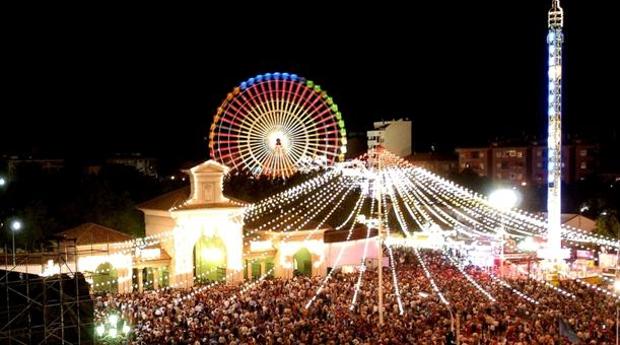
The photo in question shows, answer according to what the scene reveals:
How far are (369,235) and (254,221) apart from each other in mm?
5782

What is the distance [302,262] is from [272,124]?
8615 millimetres

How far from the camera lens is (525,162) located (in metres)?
69.0

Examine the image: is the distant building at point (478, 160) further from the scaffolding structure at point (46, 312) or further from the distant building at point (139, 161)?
the scaffolding structure at point (46, 312)

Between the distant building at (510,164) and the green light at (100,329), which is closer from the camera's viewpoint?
the green light at (100,329)

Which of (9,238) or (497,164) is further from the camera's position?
(497,164)

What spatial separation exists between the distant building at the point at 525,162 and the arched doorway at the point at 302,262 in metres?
39.3

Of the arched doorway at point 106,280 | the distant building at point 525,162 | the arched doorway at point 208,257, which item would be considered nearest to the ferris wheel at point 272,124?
the arched doorway at point 208,257

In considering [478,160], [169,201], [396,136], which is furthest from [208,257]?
Result: [396,136]

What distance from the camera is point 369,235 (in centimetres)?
3350

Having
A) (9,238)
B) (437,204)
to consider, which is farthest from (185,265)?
(437,204)

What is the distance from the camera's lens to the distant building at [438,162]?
7169 centimetres

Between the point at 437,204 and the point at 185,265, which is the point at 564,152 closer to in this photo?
the point at 437,204

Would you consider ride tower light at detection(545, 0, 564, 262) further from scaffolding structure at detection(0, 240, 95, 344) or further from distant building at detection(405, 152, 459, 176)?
distant building at detection(405, 152, 459, 176)

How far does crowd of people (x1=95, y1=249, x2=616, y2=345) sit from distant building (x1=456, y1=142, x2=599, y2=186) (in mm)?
46276
